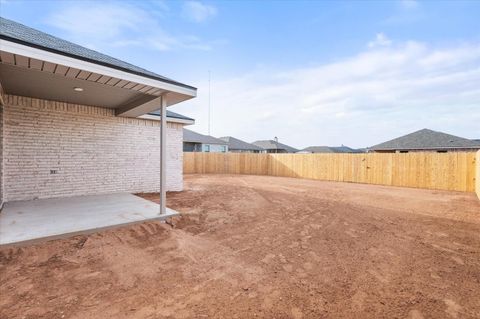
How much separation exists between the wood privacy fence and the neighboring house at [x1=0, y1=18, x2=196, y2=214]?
10.4 meters

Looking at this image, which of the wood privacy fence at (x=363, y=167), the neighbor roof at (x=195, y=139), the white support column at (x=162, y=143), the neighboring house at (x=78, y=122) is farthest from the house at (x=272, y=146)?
the white support column at (x=162, y=143)

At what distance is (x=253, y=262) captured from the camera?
3355 millimetres

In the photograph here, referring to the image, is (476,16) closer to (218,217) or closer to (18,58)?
(218,217)

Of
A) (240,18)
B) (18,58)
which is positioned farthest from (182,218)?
(240,18)

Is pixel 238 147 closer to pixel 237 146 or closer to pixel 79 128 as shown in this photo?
pixel 237 146

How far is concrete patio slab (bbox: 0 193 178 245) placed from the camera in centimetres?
370

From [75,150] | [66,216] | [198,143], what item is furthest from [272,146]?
[66,216]

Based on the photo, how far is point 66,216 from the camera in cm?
468

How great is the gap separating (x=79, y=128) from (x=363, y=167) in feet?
47.9

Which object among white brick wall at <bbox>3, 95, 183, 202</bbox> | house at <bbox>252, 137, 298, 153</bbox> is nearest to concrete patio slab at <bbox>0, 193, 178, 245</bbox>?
white brick wall at <bbox>3, 95, 183, 202</bbox>

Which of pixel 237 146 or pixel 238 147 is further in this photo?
pixel 237 146

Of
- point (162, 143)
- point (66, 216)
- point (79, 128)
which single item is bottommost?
point (66, 216)

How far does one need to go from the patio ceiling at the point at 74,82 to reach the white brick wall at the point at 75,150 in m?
0.54

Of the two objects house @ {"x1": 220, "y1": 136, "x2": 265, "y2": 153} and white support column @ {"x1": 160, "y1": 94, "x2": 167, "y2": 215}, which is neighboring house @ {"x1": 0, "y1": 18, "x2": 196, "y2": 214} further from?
house @ {"x1": 220, "y1": 136, "x2": 265, "y2": 153}
